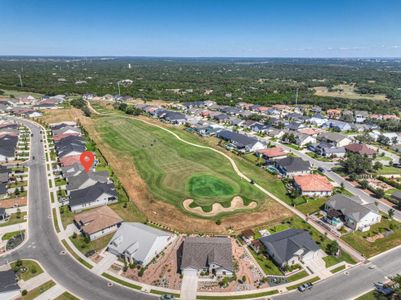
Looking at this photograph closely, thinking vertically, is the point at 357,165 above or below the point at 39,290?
above

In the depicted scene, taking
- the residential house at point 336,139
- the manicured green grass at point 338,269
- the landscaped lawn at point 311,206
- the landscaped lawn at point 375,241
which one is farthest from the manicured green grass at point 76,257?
the residential house at point 336,139

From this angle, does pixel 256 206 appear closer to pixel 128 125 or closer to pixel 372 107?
pixel 128 125

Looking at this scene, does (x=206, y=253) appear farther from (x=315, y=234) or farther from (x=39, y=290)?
(x=39, y=290)

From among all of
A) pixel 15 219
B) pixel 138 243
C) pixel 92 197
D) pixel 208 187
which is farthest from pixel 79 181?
pixel 208 187

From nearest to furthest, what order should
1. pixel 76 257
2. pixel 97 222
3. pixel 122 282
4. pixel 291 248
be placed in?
1. pixel 122 282
2. pixel 291 248
3. pixel 76 257
4. pixel 97 222

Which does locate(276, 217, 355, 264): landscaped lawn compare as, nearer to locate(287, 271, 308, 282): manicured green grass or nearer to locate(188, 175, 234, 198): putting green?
locate(287, 271, 308, 282): manicured green grass

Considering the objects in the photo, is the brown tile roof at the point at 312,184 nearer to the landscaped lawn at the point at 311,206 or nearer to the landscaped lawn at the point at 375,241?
the landscaped lawn at the point at 311,206

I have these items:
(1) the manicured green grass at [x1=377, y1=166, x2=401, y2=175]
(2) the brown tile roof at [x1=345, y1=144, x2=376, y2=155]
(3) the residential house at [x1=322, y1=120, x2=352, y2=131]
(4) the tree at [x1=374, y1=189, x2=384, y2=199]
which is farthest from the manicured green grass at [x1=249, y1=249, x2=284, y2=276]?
(3) the residential house at [x1=322, y1=120, x2=352, y2=131]
